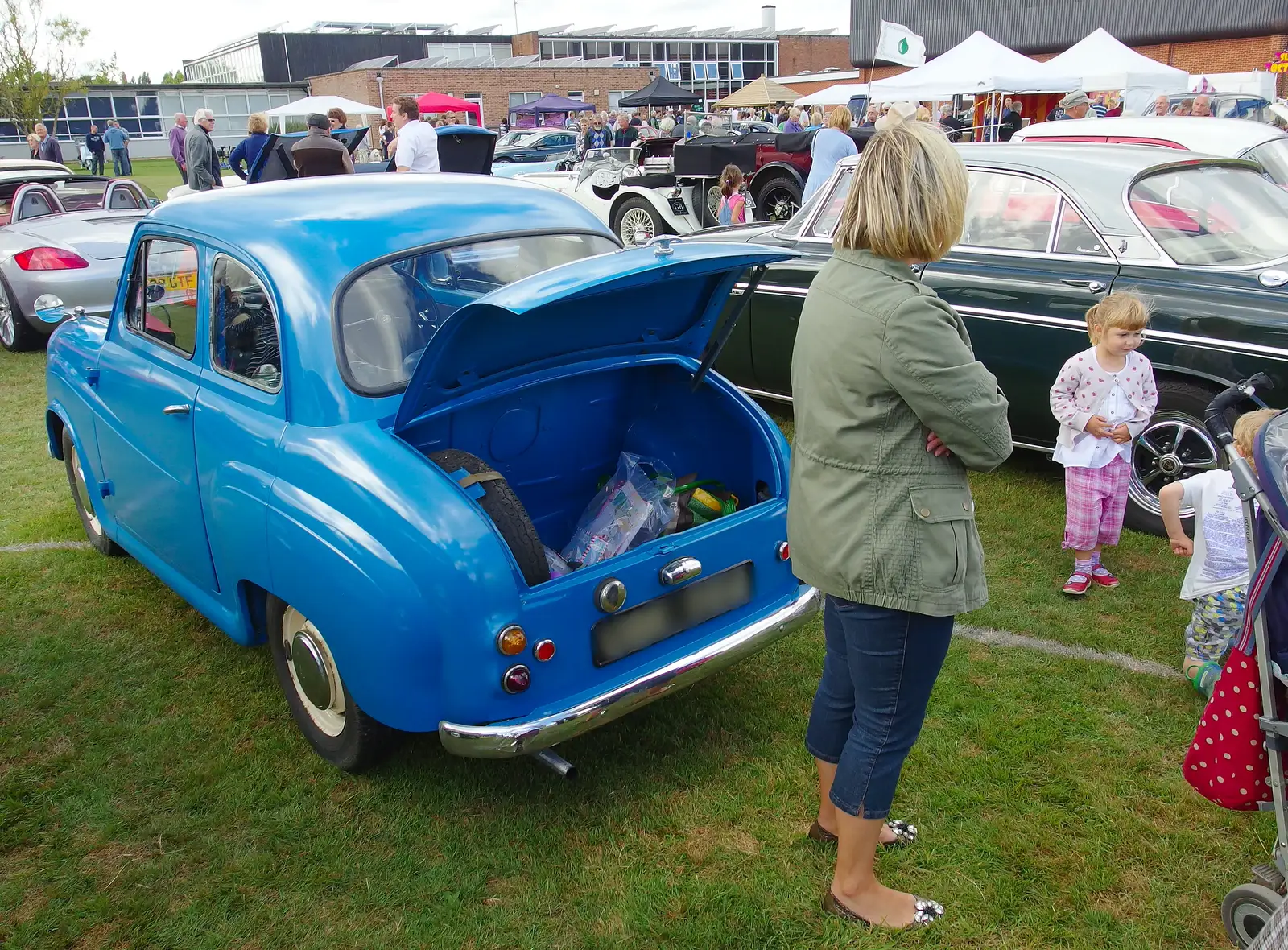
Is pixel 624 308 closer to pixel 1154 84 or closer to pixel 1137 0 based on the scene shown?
pixel 1154 84

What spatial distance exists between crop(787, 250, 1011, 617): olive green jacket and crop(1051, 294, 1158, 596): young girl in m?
2.25

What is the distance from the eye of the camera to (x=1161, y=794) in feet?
10.1

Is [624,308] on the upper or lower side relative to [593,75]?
lower

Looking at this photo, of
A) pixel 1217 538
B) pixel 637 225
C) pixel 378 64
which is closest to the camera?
pixel 1217 538

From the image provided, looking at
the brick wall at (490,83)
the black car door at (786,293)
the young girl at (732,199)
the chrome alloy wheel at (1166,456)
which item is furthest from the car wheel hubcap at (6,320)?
the brick wall at (490,83)

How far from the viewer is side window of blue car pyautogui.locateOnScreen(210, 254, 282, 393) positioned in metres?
3.25

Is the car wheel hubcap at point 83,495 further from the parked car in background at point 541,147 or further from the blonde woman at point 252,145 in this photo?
the parked car in background at point 541,147

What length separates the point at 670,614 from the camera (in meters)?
3.11

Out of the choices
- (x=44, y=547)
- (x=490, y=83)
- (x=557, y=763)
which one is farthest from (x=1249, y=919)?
(x=490, y=83)

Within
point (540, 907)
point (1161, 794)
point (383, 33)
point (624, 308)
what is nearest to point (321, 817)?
point (540, 907)

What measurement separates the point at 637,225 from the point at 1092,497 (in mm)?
10090

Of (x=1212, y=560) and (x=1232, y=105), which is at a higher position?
(x=1232, y=105)

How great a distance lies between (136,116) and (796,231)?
2076 inches

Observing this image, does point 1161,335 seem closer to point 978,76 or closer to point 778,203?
point 778,203
